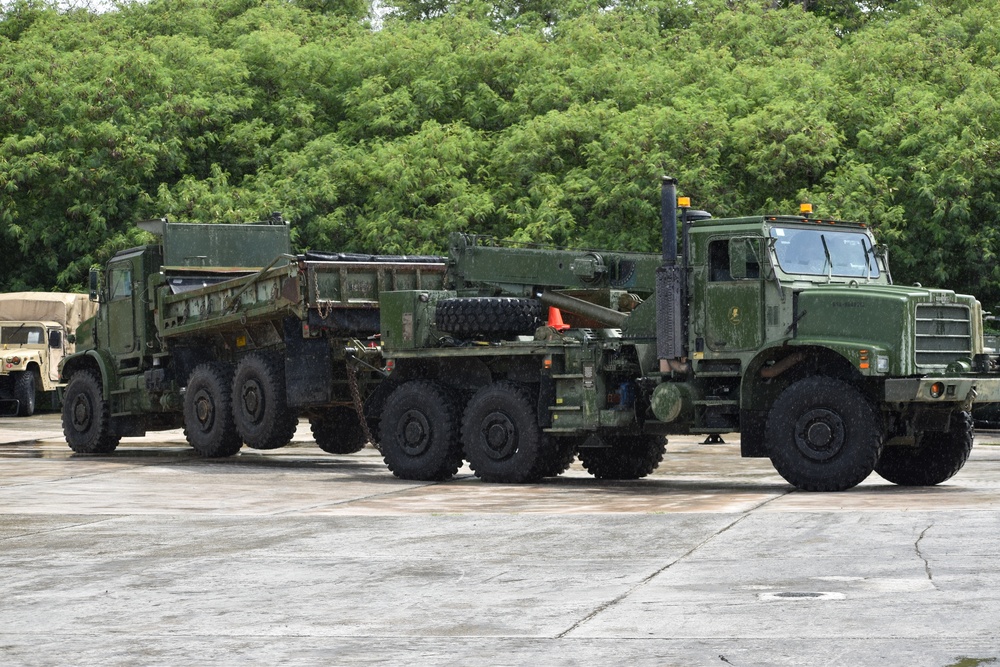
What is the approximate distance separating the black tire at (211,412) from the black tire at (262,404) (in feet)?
1.17

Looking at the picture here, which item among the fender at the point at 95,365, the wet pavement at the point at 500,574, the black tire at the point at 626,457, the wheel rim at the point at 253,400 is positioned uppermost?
the fender at the point at 95,365

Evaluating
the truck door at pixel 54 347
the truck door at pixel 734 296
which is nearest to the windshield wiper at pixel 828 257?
the truck door at pixel 734 296

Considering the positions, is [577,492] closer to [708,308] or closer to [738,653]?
[708,308]

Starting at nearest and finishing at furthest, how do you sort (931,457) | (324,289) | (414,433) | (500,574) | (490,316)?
(500,574) < (931,457) < (490,316) < (414,433) < (324,289)

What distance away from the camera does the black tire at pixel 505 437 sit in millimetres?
17906

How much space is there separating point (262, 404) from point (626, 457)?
4878mm

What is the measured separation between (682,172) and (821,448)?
1853 centimetres

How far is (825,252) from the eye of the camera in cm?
1708

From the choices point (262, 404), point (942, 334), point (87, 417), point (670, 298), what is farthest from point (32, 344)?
point (942, 334)

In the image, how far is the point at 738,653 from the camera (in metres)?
7.68

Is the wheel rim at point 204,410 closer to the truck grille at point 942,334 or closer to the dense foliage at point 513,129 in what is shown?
the truck grille at point 942,334

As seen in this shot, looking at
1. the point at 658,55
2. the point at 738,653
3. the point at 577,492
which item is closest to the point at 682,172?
the point at 658,55

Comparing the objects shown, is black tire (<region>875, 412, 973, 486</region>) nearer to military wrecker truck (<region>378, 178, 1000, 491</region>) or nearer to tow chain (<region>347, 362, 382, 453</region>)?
military wrecker truck (<region>378, 178, 1000, 491</region>)

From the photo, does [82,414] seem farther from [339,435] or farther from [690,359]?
[690,359]
